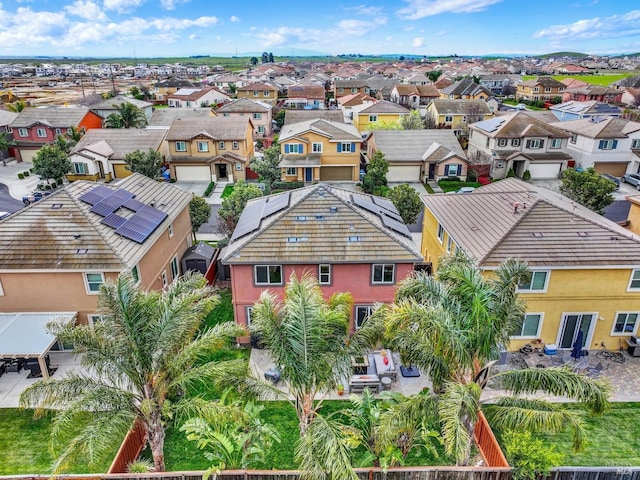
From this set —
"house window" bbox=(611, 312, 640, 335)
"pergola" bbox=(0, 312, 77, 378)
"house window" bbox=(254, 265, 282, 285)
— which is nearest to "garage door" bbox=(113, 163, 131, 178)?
"pergola" bbox=(0, 312, 77, 378)

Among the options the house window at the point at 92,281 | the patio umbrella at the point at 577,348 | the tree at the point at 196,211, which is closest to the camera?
the patio umbrella at the point at 577,348

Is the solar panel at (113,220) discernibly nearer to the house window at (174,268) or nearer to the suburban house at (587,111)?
the house window at (174,268)

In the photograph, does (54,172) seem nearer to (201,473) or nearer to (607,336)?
(201,473)

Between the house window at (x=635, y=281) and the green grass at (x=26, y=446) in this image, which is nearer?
the green grass at (x=26, y=446)

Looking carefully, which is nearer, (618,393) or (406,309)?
(406,309)

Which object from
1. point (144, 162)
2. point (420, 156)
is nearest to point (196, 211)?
point (144, 162)

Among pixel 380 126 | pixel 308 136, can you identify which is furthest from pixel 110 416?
pixel 380 126

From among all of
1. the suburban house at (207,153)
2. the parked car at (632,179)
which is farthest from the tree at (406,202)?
the parked car at (632,179)
